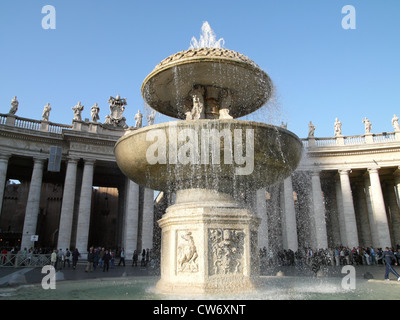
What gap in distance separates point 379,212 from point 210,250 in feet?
94.6

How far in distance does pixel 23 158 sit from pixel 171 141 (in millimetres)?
27568

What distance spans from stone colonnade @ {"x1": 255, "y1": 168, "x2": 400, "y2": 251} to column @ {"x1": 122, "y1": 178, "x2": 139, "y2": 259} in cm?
1073

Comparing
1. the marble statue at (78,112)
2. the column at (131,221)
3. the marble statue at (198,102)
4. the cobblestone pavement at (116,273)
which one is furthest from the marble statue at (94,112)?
the marble statue at (198,102)

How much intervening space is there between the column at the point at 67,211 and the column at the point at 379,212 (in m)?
26.7

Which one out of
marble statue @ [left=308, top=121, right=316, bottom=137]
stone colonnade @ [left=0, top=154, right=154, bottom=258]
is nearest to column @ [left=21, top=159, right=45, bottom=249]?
stone colonnade @ [left=0, top=154, right=154, bottom=258]

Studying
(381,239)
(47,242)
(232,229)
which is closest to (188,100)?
(232,229)

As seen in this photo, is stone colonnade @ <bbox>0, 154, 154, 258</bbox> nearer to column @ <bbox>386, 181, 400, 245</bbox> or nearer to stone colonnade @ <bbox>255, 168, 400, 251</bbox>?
stone colonnade @ <bbox>255, 168, 400, 251</bbox>

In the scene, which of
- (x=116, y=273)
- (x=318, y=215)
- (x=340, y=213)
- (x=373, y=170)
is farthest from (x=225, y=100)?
(x=340, y=213)

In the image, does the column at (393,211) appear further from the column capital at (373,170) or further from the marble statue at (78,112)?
the marble statue at (78,112)

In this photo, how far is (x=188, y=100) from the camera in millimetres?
8391

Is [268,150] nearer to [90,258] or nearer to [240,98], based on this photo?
[240,98]

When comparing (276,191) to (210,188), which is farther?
(276,191)

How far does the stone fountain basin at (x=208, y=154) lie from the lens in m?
5.94

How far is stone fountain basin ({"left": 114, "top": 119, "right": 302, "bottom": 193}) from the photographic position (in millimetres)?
5938
